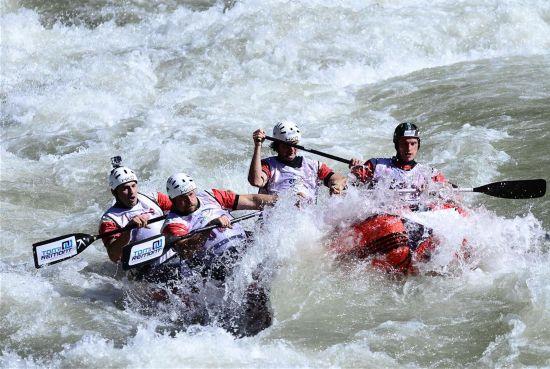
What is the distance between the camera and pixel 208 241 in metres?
7.03

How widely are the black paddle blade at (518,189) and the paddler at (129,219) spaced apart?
9.45 feet

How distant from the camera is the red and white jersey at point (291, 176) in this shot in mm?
7852

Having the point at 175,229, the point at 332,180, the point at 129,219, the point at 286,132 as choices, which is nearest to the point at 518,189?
the point at 332,180

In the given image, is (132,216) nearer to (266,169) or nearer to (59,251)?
(59,251)

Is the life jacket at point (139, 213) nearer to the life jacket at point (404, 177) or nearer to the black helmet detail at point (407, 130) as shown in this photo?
the life jacket at point (404, 177)

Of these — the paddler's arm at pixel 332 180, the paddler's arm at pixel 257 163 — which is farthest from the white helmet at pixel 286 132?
the paddler's arm at pixel 332 180

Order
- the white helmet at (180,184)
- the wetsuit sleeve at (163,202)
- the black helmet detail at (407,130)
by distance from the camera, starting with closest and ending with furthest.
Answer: the white helmet at (180,184) < the black helmet detail at (407,130) < the wetsuit sleeve at (163,202)

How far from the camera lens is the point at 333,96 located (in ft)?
42.8

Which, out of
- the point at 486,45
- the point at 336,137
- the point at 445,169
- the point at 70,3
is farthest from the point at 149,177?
the point at 70,3

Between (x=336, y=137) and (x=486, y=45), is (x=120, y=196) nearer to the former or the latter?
(x=336, y=137)

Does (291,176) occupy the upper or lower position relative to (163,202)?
upper

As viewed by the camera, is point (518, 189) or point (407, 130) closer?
point (407, 130)

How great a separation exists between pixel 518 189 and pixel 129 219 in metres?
3.47

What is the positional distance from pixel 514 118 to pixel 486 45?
12.7ft
